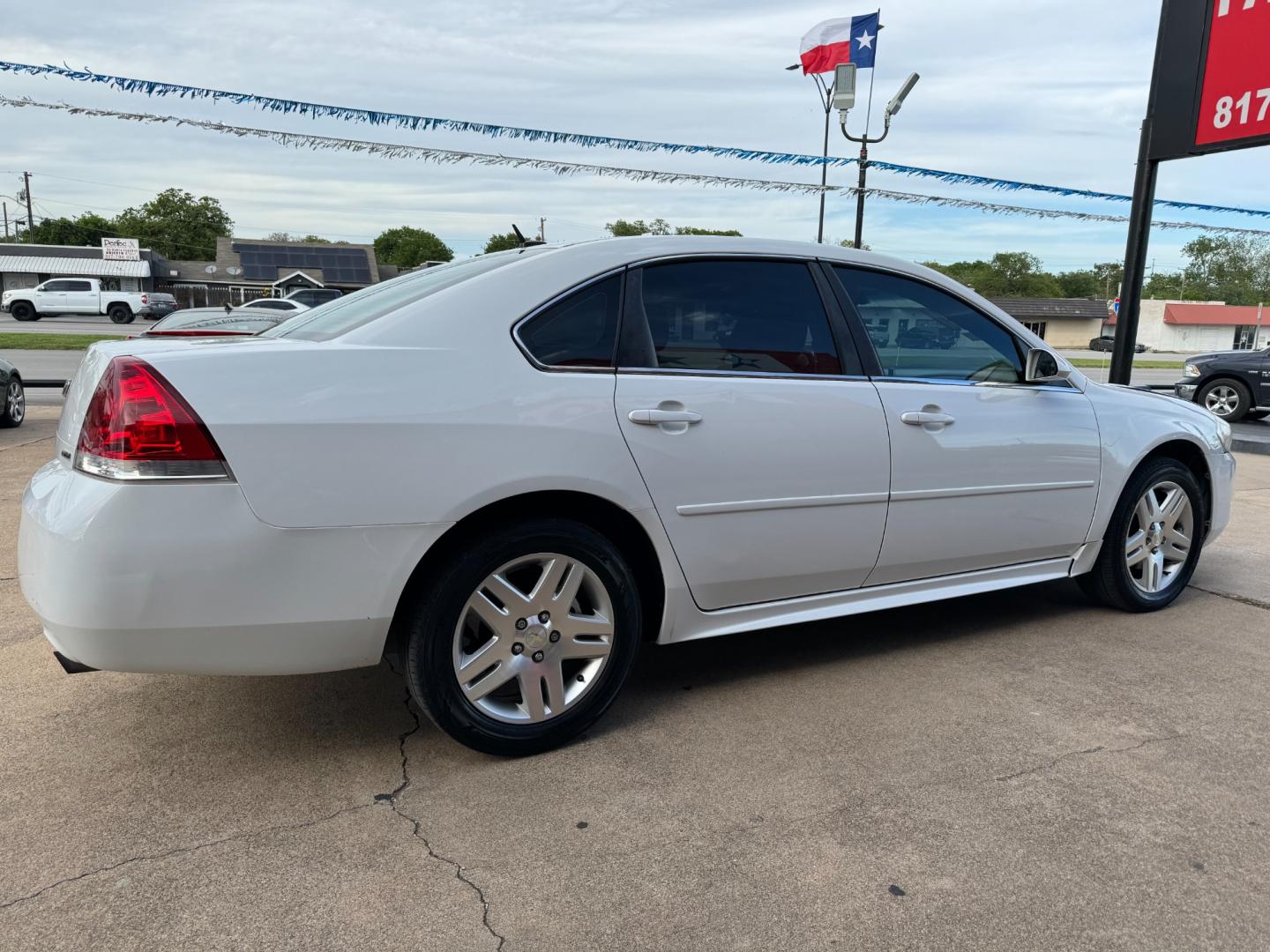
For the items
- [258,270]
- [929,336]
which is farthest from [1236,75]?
[258,270]

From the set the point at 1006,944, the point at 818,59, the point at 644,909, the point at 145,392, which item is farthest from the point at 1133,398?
the point at 818,59

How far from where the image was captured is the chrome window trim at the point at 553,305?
2.71 meters

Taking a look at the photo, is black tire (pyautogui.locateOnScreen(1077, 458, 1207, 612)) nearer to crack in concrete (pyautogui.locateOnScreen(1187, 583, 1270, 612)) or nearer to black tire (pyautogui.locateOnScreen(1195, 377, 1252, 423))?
crack in concrete (pyautogui.locateOnScreen(1187, 583, 1270, 612))

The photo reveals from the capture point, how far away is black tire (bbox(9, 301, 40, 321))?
3872 centimetres

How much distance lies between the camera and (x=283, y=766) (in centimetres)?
270

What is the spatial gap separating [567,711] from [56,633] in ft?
4.50

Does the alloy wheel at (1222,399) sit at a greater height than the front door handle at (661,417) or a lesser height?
lesser

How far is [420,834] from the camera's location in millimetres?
2375

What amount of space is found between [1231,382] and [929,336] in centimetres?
1278

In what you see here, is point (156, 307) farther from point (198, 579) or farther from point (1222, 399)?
point (198, 579)

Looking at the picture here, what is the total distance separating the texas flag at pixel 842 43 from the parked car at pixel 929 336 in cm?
1422

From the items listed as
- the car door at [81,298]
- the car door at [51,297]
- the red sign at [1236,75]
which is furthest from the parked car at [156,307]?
the red sign at [1236,75]

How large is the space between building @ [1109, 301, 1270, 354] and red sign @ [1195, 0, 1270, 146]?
260ft

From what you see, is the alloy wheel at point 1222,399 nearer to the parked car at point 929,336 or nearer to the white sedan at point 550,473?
the white sedan at point 550,473
